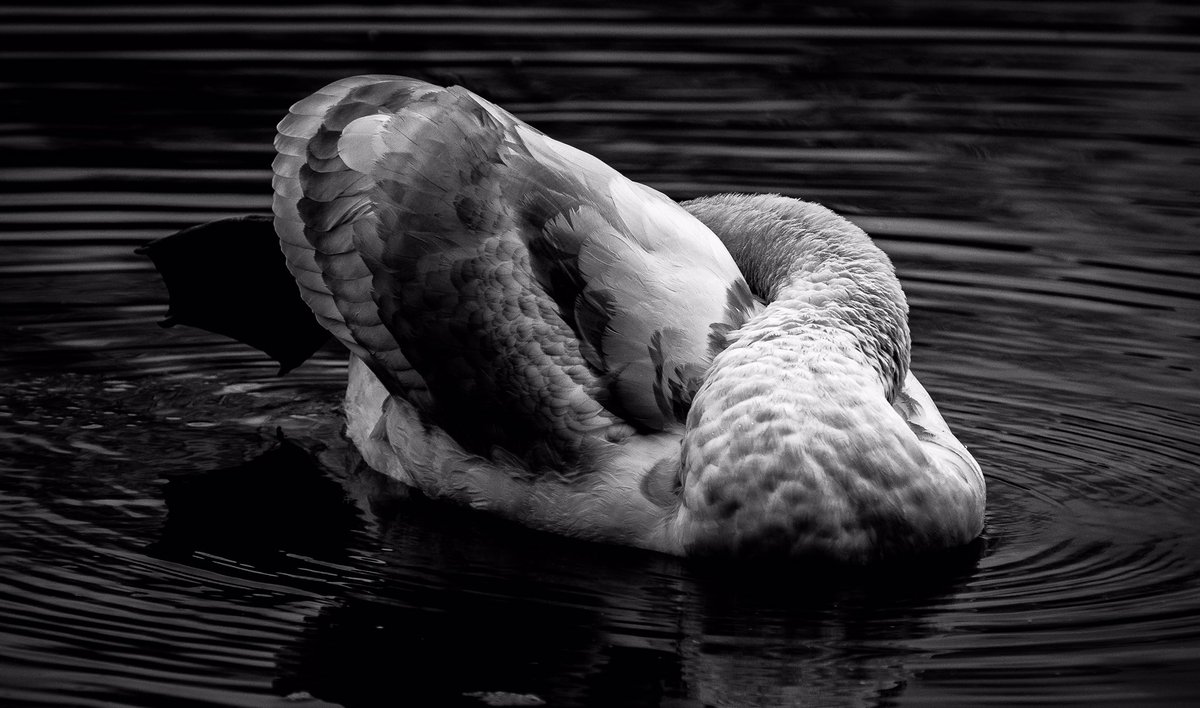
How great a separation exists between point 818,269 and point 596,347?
1016 mm

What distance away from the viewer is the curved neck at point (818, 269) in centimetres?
616

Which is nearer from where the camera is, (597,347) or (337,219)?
(597,347)

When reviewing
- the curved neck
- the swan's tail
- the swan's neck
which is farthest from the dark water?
the curved neck

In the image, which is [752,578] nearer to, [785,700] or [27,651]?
[785,700]

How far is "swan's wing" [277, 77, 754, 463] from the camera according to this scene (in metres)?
5.91

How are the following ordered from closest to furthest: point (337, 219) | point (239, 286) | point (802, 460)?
point (802, 460)
point (337, 219)
point (239, 286)

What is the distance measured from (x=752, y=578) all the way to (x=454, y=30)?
9.70 m

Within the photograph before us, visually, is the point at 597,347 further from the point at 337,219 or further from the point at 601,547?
the point at 337,219

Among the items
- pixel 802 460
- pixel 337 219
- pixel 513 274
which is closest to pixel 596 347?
pixel 513 274

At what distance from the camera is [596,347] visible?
593cm

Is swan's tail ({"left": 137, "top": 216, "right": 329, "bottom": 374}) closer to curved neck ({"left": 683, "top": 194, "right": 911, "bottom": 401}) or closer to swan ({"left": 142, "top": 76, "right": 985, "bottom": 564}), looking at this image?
swan ({"left": 142, "top": 76, "right": 985, "bottom": 564})

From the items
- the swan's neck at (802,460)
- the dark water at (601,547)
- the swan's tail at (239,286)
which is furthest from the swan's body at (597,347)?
the swan's tail at (239,286)

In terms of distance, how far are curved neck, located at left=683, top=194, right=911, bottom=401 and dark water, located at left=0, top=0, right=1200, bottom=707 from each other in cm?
71

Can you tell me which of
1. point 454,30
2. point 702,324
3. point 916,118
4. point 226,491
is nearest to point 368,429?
point 226,491
